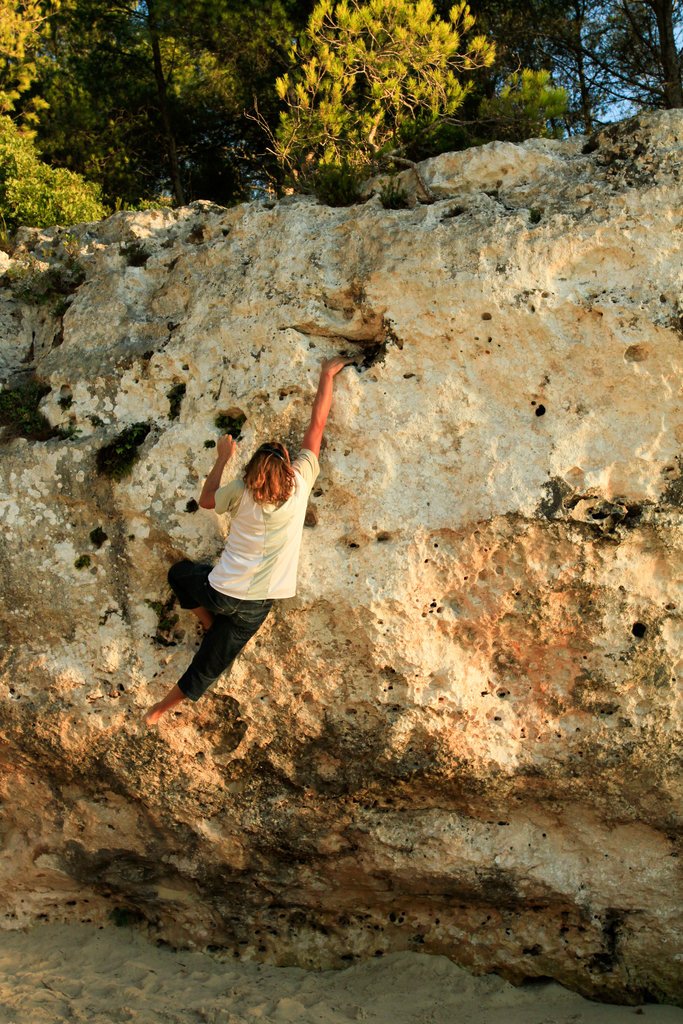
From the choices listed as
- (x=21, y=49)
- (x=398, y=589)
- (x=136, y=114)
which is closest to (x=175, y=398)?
(x=398, y=589)

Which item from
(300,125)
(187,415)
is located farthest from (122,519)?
(300,125)

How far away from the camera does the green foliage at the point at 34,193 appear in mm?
7207

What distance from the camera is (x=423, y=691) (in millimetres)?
4695

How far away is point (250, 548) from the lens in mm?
4395

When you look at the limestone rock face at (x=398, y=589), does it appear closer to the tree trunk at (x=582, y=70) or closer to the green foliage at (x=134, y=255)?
the green foliage at (x=134, y=255)


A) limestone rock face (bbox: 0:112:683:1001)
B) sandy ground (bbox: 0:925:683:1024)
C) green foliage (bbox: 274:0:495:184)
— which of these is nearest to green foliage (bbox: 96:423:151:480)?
limestone rock face (bbox: 0:112:683:1001)

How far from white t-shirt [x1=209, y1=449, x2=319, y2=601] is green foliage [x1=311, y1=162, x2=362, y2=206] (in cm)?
216

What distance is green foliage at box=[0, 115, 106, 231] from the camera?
7.21 m

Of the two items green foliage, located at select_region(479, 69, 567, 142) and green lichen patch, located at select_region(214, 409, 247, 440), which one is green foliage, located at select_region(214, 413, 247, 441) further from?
green foliage, located at select_region(479, 69, 567, 142)

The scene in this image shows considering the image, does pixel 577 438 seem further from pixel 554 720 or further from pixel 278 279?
pixel 278 279

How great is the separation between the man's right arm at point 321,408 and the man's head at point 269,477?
314mm

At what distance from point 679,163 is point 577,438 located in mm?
1713

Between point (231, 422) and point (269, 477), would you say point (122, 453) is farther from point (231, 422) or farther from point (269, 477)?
point (269, 477)

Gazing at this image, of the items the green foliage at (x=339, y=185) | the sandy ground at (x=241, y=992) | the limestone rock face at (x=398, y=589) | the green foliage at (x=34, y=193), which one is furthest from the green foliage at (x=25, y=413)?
the sandy ground at (x=241, y=992)
